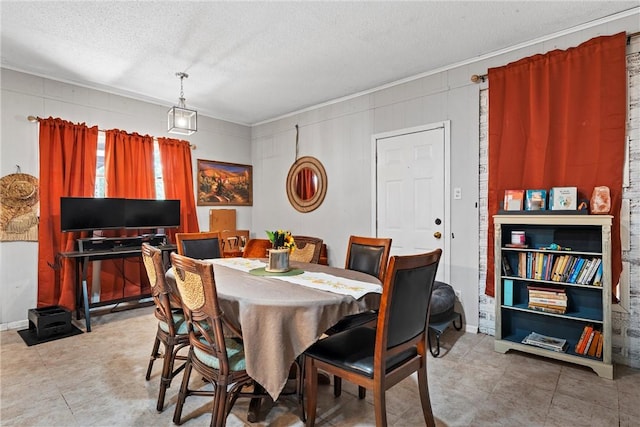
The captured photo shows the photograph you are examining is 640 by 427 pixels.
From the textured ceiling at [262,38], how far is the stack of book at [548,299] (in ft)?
7.20

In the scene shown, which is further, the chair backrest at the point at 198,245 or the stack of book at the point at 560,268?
the chair backrest at the point at 198,245

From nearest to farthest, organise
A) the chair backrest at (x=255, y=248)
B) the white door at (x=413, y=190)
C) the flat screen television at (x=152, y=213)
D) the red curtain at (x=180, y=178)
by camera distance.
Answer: the white door at (x=413, y=190), the flat screen television at (x=152, y=213), the chair backrest at (x=255, y=248), the red curtain at (x=180, y=178)

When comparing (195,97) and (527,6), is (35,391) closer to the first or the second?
(195,97)

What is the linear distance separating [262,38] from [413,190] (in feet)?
7.25

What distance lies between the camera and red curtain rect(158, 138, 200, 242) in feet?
15.6

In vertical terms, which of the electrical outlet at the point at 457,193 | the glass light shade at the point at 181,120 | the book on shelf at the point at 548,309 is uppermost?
the glass light shade at the point at 181,120

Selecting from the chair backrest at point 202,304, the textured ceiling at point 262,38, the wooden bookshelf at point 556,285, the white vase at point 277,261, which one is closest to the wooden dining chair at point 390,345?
the chair backrest at point 202,304

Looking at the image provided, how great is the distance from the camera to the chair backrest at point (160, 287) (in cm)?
208

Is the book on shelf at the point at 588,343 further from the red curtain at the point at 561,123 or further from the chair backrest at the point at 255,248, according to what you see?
the chair backrest at the point at 255,248

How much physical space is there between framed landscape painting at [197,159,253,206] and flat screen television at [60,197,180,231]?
0.70m

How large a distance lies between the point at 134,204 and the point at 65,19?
Result: 2.11 meters

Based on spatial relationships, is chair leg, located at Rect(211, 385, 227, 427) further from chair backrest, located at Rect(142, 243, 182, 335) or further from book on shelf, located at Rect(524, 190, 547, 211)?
book on shelf, located at Rect(524, 190, 547, 211)

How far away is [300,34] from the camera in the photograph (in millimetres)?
2988

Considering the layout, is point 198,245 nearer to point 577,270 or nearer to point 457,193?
point 457,193
